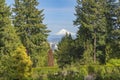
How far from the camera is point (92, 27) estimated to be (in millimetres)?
46156

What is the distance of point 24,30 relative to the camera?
46.6 metres

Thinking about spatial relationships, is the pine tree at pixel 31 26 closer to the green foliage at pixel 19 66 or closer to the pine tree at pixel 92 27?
the pine tree at pixel 92 27

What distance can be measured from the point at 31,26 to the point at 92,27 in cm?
796

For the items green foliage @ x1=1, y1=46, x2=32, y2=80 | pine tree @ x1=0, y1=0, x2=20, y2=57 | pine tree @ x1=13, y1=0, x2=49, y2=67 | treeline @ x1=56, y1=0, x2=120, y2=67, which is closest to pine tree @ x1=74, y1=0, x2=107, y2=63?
treeline @ x1=56, y1=0, x2=120, y2=67

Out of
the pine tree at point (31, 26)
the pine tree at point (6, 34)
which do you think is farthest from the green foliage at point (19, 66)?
the pine tree at point (31, 26)

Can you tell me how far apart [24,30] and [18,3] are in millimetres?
3855

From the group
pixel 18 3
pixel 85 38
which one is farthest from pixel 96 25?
pixel 18 3

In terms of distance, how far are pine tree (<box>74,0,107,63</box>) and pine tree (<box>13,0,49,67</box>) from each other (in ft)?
16.1

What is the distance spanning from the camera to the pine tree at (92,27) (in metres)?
46.4

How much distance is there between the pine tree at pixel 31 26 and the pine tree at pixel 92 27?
4.91 meters

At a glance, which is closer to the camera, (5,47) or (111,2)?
(5,47)

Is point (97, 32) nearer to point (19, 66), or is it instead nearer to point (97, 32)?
point (97, 32)

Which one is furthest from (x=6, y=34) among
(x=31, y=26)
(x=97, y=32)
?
(x=97, y=32)

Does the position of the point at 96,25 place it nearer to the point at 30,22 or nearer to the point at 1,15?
the point at 30,22
